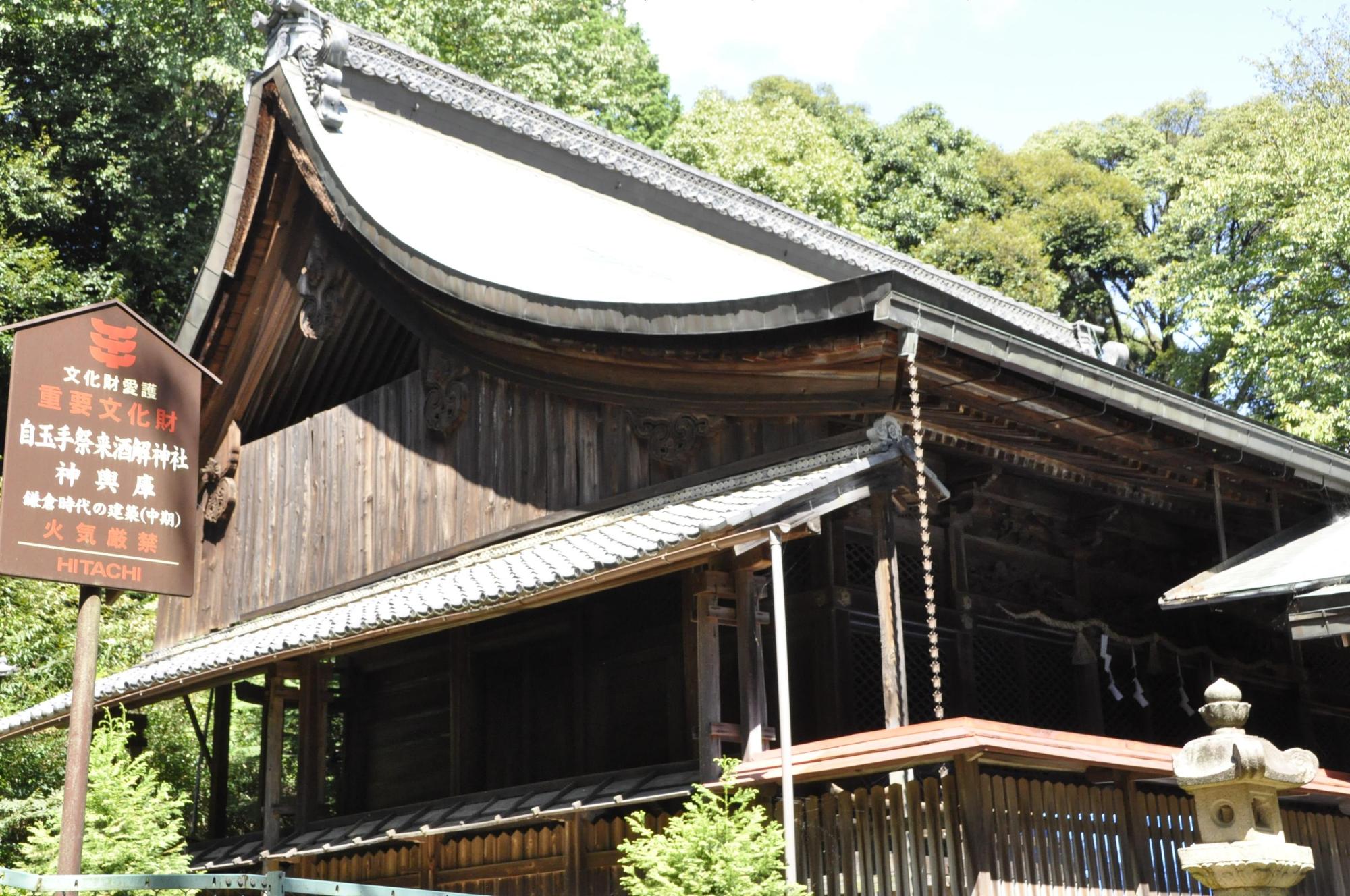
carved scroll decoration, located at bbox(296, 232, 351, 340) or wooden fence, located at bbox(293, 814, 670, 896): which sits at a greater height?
carved scroll decoration, located at bbox(296, 232, 351, 340)

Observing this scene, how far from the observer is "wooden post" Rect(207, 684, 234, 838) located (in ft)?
50.5

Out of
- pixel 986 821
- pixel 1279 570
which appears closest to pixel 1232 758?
pixel 986 821

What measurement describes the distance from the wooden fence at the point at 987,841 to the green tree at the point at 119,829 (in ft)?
9.73

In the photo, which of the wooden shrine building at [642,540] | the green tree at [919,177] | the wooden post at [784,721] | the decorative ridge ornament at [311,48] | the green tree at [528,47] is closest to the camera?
the wooden post at [784,721]

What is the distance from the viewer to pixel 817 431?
33.6 feet

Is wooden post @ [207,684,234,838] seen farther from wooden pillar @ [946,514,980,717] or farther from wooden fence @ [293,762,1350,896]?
wooden pillar @ [946,514,980,717]

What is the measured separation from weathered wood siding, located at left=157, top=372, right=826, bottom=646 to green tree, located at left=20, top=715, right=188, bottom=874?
116 inches

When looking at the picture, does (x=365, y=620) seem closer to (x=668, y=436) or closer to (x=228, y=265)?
(x=668, y=436)

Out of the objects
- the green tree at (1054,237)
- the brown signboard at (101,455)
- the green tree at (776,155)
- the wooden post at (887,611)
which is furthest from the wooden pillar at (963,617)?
the green tree at (1054,237)

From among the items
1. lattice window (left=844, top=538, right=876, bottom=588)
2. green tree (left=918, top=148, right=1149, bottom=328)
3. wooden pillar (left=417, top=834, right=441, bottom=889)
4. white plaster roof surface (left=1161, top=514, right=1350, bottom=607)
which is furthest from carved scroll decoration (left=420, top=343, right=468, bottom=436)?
green tree (left=918, top=148, right=1149, bottom=328)

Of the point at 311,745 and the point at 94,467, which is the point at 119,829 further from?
the point at 94,467

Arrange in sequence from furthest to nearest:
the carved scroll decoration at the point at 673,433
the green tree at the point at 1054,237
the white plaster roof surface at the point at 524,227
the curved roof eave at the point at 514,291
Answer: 1. the green tree at the point at 1054,237
2. the white plaster roof surface at the point at 524,227
3. the carved scroll decoration at the point at 673,433
4. the curved roof eave at the point at 514,291

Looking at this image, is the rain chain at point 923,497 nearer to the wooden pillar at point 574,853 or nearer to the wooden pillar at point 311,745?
the wooden pillar at point 574,853

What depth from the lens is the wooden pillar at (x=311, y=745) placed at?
12.9 metres
